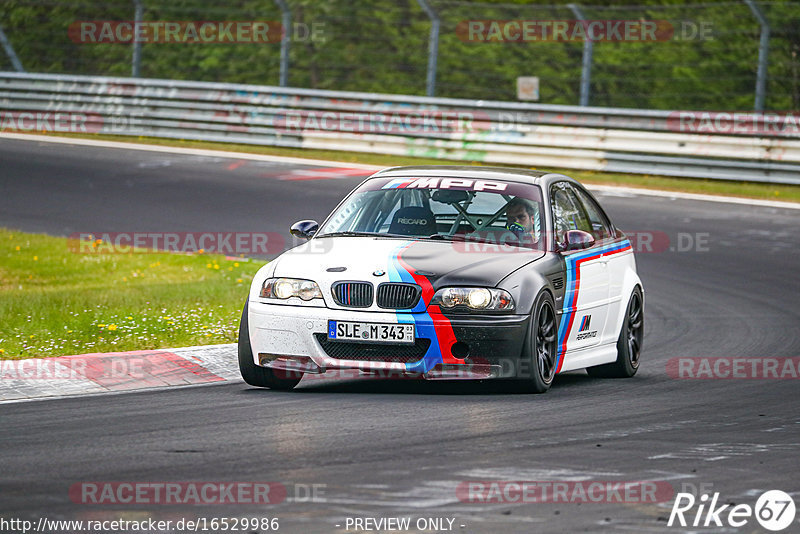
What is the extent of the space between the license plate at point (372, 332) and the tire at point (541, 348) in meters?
0.75

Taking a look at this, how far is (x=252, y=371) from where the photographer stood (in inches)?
353

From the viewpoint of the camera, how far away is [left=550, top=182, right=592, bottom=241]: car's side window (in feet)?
32.3

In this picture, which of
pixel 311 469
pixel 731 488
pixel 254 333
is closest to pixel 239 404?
pixel 254 333

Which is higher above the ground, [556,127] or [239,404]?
[556,127]

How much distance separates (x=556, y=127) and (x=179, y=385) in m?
14.8

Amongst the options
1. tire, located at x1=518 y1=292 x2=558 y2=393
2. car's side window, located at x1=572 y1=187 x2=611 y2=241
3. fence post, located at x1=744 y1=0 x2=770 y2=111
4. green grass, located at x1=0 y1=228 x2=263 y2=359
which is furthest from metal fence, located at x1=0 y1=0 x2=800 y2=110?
tire, located at x1=518 y1=292 x2=558 y2=393

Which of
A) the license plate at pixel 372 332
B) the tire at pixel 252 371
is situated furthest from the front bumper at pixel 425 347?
the tire at pixel 252 371

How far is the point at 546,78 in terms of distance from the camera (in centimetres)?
2755

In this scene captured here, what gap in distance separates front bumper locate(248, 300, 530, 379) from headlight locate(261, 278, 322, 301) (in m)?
0.10

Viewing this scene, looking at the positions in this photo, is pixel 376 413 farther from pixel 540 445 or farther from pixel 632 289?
pixel 632 289

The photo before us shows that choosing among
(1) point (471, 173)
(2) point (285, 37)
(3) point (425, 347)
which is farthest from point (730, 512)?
(2) point (285, 37)

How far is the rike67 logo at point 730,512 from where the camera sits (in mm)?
5648

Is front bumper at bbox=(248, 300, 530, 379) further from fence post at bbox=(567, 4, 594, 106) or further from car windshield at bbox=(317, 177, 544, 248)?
fence post at bbox=(567, 4, 594, 106)

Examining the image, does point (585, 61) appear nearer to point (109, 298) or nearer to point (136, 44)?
point (136, 44)
